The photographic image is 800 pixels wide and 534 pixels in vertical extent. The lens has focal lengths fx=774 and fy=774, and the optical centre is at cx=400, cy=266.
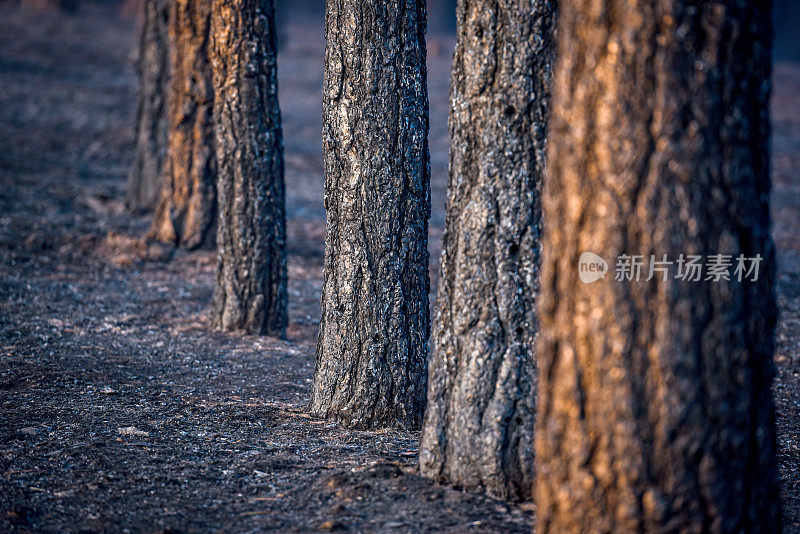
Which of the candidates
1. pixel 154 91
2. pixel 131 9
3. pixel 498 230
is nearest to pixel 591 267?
pixel 498 230

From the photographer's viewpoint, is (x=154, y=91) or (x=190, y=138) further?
(x=154, y=91)

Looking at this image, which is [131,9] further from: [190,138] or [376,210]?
[376,210]

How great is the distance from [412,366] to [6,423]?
2053 millimetres

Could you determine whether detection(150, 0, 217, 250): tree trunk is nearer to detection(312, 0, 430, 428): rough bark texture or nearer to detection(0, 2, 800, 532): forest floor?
detection(0, 2, 800, 532): forest floor

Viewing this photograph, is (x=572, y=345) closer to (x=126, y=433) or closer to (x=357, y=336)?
(x=357, y=336)

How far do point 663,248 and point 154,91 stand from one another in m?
7.67

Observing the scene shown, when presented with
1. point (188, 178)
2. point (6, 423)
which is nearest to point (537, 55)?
point (6, 423)

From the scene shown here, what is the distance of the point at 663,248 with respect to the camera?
77.5 inches

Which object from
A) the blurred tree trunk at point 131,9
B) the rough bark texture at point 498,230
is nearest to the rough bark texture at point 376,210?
the rough bark texture at point 498,230

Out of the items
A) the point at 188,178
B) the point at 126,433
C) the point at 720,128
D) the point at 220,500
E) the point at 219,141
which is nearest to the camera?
the point at 720,128

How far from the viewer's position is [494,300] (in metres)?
2.96

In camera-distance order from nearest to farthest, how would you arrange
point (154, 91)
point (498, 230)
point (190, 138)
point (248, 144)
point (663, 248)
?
1. point (663, 248)
2. point (498, 230)
3. point (248, 144)
4. point (190, 138)
5. point (154, 91)

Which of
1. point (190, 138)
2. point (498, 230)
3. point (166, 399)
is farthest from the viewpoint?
point (190, 138)

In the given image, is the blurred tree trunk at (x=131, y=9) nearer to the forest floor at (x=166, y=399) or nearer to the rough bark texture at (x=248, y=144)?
the forest floor at (x=166, y=399)
